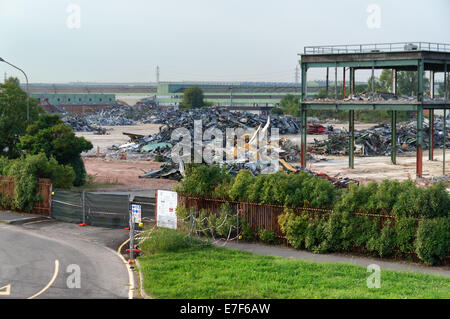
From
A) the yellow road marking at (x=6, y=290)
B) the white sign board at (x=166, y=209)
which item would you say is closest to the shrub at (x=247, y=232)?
the white sign board at (x=166, y=209)

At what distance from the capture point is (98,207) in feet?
83.9

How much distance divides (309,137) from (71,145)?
4084 cm

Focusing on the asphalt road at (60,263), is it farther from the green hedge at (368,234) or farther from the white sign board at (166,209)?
the green hedge at (368,234)

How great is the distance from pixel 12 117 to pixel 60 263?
67.5 feet

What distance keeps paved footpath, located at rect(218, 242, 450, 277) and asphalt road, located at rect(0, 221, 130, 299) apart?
15.6 feet

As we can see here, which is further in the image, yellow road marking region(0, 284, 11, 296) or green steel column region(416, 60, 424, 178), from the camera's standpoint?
green steel column region(416, 60, 424, 178)

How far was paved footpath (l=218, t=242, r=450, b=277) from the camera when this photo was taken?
18.2 meters

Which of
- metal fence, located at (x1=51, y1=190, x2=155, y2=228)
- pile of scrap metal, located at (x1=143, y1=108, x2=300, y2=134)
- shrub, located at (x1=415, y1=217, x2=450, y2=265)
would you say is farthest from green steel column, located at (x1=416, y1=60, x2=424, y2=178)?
pile of scrap metal, located at (x1=143, y1=108, x2=300, y2=134)

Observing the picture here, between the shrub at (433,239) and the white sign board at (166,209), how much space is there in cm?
913

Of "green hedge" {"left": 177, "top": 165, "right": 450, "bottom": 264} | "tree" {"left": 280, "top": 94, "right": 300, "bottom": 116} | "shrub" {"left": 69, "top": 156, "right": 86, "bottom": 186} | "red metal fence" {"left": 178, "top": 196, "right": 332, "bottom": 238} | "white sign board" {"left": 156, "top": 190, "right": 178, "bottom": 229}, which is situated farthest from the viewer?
"tree" {"left": 280, "top": 94, "right": 300, "bottom": 116}

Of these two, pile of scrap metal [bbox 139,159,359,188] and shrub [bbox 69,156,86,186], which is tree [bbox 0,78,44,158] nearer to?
shrub [bbox 69,156,86,186]
